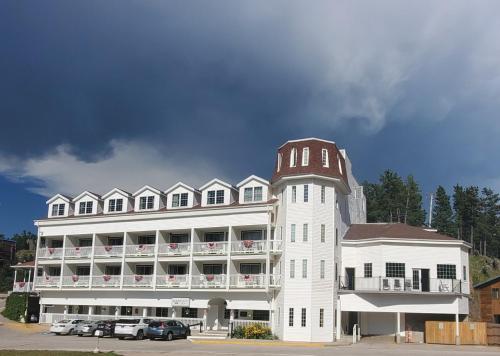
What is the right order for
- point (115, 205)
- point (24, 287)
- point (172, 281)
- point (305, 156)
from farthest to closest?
point (24, 287) → point (115, 205) → point (172, 281) → point (305, 156)

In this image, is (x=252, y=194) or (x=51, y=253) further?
(x=51, y=253)

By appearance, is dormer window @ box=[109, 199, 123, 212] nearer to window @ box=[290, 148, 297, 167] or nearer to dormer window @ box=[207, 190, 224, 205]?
dormer window @ box=[207, 190, 224, 205]

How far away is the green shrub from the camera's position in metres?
51.3

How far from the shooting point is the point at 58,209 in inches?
2079

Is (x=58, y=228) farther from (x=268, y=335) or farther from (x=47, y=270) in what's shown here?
(x=268, y=335)

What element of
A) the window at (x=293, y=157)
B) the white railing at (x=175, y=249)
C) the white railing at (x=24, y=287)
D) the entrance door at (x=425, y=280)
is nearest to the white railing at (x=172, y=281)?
the white railing at (x=175, y=249)

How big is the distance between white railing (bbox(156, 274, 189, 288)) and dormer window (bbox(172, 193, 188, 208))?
20.1 feet

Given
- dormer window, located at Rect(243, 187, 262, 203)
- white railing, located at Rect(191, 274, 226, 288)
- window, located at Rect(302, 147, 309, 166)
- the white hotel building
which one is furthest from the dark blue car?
window, located at Rect(302, 147, 309, 166)

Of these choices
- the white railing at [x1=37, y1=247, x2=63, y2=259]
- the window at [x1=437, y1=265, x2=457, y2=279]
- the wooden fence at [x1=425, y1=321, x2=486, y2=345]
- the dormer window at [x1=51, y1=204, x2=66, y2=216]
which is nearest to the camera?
the wooden fence at [x1=425, y1=321, x2=486, y2=345]

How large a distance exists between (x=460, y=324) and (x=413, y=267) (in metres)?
5.16

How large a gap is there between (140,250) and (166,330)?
35.7 ft

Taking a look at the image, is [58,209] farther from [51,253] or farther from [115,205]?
[115,205]

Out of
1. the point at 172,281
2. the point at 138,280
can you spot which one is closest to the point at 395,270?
the point at 172,281

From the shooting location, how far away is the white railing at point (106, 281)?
153 ft
